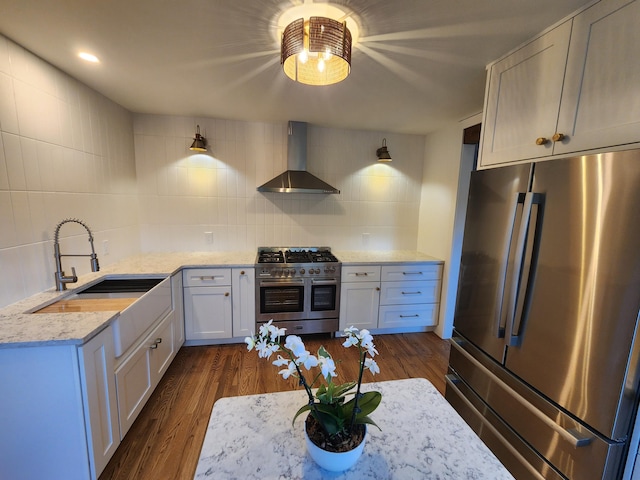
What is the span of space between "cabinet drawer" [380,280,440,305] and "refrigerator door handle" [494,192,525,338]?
155 cm

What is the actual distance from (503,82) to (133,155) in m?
3.31

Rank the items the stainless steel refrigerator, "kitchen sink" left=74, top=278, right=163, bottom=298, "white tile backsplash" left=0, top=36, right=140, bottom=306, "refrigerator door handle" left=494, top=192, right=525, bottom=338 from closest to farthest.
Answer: the stainless steel refrigerator → "refrigerator door handle" left=494, top=192, right=525, bottom=338 → "white tile backsplash" left=0, top=36, right=140, bottom=306 → "kitchen sink" left=74, top=278, right=163, bottom=298

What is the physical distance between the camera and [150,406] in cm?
194

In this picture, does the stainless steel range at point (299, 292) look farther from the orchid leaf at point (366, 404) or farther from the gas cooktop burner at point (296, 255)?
the orchid leaf at point (366, 404)

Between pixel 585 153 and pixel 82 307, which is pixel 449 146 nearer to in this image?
pixel 585 153

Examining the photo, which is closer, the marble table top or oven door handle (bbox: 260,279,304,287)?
the marble table top

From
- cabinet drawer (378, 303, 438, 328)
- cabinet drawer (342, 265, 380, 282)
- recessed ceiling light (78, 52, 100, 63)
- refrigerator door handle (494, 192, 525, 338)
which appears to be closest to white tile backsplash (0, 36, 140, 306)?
recessed ceiling light (78, 52, 100, 63)

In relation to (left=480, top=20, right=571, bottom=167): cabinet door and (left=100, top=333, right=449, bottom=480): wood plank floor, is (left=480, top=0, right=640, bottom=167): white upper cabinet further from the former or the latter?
(left=100, top=333, right=449, bottom=480): wood plank floor

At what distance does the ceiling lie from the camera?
121 centimetres

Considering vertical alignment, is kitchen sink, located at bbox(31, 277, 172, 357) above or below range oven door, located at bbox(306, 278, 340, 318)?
above

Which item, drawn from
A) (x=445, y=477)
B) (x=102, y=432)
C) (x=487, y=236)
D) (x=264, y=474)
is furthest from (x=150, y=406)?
(x=487, y=236)

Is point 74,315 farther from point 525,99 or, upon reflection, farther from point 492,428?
point 525,99

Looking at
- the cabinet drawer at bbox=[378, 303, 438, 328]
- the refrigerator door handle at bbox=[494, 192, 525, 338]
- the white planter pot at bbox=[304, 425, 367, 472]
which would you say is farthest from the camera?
the cabinet drawer at bbox=[378, 303, 438, 328]

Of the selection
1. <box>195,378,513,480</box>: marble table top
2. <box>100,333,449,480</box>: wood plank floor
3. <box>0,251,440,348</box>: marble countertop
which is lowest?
<box>100,333,449,480</box>: wood plank floor
